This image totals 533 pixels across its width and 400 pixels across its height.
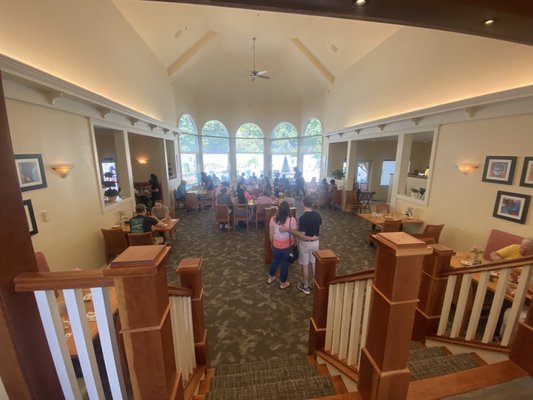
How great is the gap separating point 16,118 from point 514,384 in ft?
18.0

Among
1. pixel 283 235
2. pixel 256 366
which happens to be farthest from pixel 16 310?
pixel 283 235

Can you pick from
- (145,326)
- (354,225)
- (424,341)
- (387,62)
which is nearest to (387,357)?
(145,326)

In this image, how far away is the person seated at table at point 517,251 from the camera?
113 inches

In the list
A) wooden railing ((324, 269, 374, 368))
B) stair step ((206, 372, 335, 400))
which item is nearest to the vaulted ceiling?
wooden railing ((324, 269, 374, 368))

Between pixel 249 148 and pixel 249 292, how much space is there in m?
10.7

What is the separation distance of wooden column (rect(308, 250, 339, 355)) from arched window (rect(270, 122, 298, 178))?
11.4 metres

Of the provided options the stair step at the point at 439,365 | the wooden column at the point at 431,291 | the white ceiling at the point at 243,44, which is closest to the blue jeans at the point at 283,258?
the wooden column at the point at 431,291

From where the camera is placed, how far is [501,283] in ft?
6.41

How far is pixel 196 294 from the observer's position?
2215 millimetres

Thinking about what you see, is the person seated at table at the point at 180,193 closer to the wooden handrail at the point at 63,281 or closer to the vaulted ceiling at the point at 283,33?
the vaulted ceiling at the point at 283,33

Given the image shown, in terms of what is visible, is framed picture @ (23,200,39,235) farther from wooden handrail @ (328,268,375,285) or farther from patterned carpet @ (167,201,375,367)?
wooden handrail @ (328,268,375,285)

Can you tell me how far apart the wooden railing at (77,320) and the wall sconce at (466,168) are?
18.9 ft

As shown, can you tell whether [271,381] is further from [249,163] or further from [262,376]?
[249,163]

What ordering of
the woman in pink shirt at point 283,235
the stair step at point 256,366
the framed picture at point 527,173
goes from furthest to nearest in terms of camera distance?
the woman in pink shirt at point 283,235, the framed picture at point 527,173, the stair step at point 256,366
